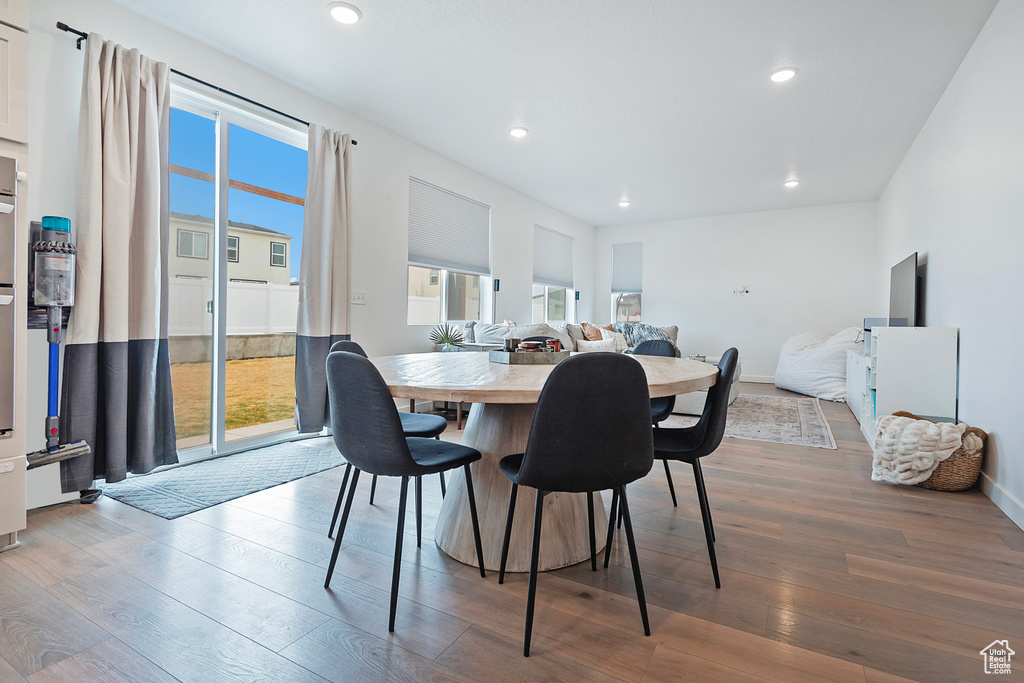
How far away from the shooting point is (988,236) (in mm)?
2615

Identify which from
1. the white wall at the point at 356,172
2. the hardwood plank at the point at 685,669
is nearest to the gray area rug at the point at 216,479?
the white wall at the point at 356,172

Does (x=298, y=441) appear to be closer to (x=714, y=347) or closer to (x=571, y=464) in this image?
(x=571, y=464)

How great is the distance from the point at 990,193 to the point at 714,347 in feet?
17.1

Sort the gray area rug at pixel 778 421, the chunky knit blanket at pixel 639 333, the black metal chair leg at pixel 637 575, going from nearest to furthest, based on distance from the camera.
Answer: the black metal chair leg at pixel 637 575, the gray area rug at pixel 778 421, the chunky knit blanket at pixel 639 333

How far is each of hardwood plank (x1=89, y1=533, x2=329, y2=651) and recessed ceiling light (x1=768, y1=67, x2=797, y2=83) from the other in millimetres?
3826

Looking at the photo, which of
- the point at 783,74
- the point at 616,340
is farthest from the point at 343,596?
the point at 616,340

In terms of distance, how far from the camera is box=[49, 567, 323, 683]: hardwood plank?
1250mm

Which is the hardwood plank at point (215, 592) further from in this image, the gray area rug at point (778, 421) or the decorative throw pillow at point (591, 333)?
the decorative throw pillow at point (591, 333)

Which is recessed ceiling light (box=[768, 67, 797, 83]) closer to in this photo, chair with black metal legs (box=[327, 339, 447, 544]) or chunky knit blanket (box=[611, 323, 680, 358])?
chair with black metal legs (box=[327, 339, 447, 544])

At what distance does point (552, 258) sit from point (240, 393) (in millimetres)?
4767

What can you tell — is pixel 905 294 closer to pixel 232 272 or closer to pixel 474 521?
pixel 474 521

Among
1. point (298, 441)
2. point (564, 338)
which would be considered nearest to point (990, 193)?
point (564, 338)

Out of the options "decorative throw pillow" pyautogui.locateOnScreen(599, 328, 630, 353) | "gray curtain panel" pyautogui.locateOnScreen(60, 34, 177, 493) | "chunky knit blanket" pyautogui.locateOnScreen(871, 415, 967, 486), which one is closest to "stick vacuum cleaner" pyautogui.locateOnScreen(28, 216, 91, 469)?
"gray curtain panel" pyautogui.locateOnScreen(60, 34, 177, 493)

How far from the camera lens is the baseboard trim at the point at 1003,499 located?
7.15 ft
